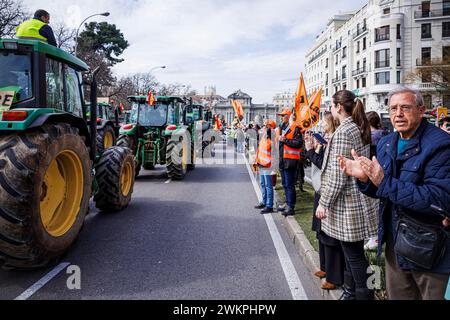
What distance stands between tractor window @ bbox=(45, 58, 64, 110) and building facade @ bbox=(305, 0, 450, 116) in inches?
1429

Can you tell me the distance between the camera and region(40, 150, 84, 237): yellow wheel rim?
4441mm

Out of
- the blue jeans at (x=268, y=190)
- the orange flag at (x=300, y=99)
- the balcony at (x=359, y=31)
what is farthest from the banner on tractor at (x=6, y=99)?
the balcony at (x=359, y=31)

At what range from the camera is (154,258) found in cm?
474

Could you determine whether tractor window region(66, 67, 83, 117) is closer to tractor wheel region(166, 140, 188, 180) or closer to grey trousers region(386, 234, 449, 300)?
grey trousers region(386, 234, 449, 300)

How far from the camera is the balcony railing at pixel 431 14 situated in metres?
44.0

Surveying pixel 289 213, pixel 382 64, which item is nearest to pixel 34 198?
pixel 289 213

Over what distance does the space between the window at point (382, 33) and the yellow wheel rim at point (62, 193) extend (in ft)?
171

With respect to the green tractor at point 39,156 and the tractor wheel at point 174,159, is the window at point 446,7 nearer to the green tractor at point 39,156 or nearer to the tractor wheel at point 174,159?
Result: the tractor wheel at point 174,159

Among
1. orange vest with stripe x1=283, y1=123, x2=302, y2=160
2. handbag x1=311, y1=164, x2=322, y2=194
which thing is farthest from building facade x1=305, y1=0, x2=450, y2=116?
handbag x1=311, y1=164, x2=322, y2=194

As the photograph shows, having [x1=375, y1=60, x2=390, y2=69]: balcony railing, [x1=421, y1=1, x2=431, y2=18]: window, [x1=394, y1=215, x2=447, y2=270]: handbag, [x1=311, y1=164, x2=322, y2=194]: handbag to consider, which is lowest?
[x1=394, y1=215, x2=447, y2=270]: handbag

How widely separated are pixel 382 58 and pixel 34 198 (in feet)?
175
